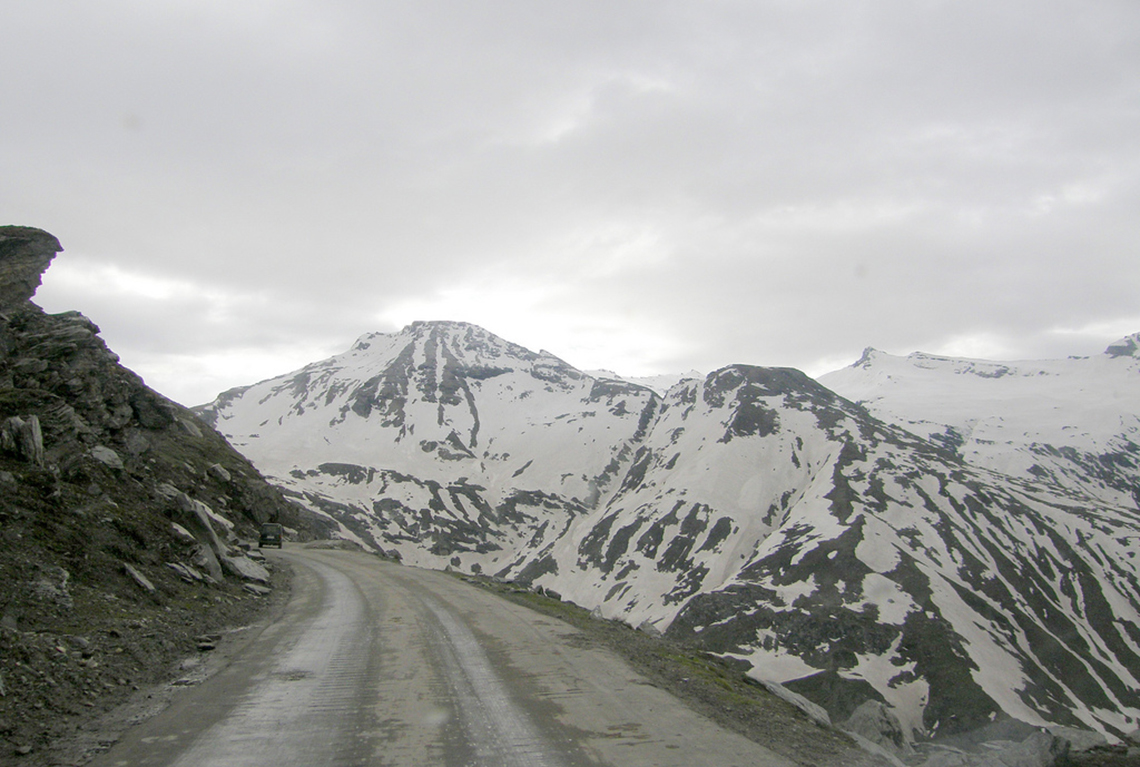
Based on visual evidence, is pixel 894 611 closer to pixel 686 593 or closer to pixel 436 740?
pixel 686 593

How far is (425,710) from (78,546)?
12.4 m

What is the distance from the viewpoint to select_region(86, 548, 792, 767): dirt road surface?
8.12 meters

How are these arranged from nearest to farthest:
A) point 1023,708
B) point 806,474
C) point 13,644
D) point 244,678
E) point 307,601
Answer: point 13,644, point 244,678, point 307,601, point 1023,708, point 806,474

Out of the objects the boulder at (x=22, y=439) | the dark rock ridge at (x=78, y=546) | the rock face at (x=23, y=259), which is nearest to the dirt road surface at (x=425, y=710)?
the dark rock ridge at (x=78, y=546)

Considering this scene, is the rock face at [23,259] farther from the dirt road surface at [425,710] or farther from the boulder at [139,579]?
the dirt road surface at [425,710]

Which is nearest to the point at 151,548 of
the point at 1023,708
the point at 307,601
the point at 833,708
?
the point at 307,601

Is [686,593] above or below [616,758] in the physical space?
below

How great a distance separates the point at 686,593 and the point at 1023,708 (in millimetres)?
69490

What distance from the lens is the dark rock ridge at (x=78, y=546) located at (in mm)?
10344

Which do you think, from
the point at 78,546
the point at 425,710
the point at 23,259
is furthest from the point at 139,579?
the point at 23,259

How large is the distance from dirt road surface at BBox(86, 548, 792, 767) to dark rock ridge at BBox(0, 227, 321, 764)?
1712mm

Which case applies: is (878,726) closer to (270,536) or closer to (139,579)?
(139,579)

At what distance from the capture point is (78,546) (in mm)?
16234

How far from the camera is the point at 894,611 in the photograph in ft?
355
